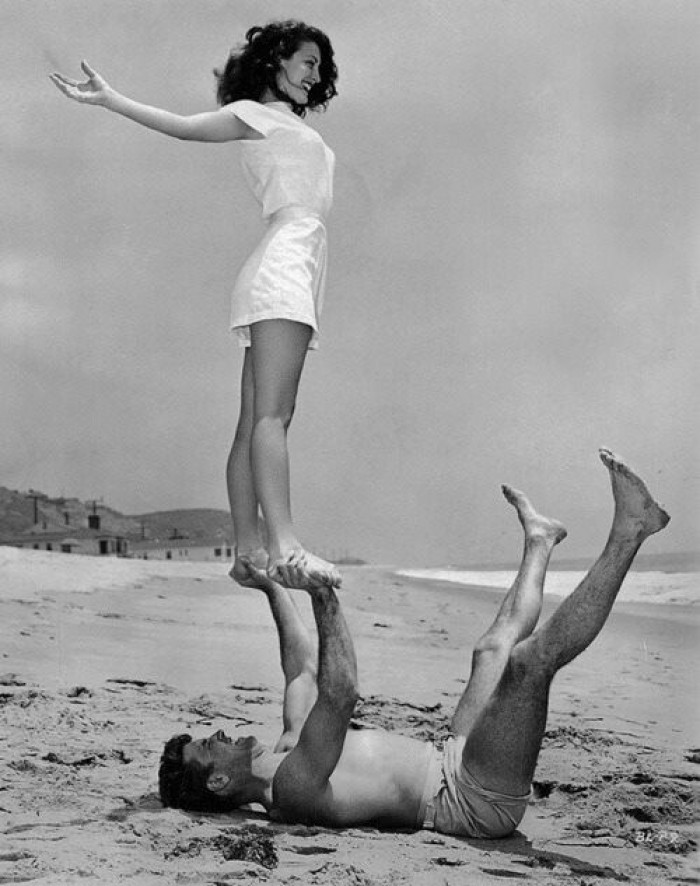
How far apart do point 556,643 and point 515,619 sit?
375 millimetres

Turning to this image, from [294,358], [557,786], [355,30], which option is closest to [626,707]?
[557,786]

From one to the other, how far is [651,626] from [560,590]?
375 cm

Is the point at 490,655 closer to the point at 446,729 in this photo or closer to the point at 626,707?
the point at 446,729

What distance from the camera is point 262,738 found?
2854 mm

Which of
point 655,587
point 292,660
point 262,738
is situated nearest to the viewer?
point 292,660

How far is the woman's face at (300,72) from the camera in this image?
237cm

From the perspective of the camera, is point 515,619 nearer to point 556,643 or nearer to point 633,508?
point 556,643

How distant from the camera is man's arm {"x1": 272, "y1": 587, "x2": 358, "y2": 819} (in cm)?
200

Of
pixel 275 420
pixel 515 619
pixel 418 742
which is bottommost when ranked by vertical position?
pixel 418 742

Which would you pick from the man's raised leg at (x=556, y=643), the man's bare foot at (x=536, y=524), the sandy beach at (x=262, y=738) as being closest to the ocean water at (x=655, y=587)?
the sandy beach at (x=262, y=738)

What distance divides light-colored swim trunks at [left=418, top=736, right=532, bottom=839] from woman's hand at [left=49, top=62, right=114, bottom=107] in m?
1.48

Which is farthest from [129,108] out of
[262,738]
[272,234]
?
[262,738]

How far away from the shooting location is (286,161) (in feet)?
7.47

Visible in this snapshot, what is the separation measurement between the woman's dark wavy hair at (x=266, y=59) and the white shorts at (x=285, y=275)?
328 millimetres
